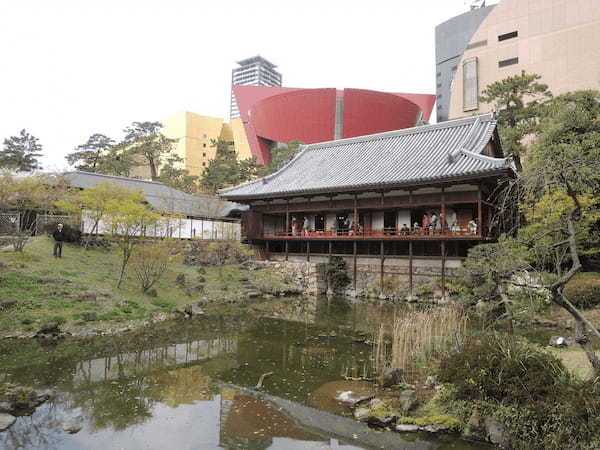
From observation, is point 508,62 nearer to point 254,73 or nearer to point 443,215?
point 443,215

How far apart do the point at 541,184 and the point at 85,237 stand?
20.0 meters

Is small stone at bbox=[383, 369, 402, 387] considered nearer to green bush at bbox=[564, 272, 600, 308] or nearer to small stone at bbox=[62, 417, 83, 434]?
small stone at bbox=[62, 417, 83, 434]

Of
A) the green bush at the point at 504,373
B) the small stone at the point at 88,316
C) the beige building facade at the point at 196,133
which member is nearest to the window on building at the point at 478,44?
the beige building facade at the point at 196,133

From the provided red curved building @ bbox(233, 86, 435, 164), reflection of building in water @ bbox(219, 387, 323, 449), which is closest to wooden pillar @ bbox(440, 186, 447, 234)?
reflection of building in water @ bbox(219, 387, 323, 449)

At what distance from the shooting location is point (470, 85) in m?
47.6

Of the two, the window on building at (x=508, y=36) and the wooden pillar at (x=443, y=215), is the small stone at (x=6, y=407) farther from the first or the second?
the window on building at (x=508, y=36)

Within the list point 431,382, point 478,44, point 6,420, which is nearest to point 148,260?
point 6,420

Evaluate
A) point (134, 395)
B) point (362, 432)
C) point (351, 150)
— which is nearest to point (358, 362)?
point (362, 432)

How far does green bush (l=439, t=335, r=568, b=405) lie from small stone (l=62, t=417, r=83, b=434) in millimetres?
5902

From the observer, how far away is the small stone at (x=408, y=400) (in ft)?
22.0

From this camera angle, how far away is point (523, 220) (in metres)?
22.1

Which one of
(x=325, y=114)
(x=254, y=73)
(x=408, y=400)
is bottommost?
(x=408, y=400)

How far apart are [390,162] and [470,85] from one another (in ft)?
99.1

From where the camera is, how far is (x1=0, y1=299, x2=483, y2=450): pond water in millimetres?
6145
